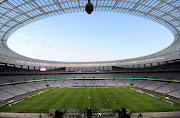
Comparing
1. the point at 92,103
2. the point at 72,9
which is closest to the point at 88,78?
the point at 92,103

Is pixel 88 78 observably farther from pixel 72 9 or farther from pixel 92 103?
pixel 72 9

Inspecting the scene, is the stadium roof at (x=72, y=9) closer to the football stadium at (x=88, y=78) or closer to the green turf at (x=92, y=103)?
the football stadium at (x=88, y=78)

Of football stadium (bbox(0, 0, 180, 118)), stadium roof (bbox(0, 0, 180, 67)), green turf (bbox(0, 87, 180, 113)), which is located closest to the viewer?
stadium roof (bbox(0, 0, 180, 67))

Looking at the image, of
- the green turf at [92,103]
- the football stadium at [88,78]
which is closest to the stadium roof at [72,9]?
the football stadium at [88,78]

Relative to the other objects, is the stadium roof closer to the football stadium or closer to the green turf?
the football stadium

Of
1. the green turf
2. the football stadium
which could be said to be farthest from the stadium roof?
the green turf

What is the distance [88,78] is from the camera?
70.2m

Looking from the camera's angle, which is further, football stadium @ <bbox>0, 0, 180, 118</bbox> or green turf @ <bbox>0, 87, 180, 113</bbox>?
green turf @ <bbox>0, 87, 180, 113</bbox>

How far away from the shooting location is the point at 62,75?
72.4 metres

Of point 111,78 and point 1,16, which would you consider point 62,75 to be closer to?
point 111,78

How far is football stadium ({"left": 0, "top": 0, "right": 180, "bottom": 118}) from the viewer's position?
18.8 m

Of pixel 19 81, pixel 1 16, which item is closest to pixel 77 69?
pixel 19 81

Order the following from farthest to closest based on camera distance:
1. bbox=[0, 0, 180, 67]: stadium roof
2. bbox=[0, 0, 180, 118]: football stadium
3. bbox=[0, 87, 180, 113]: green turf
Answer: bbox=[0, 87, 180, 113]: green turf → bbox=[0, 0, 180, 118]: football stadium → bbox=[0, 0, 180, 67]: stadium roof

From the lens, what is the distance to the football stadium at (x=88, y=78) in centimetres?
1884
